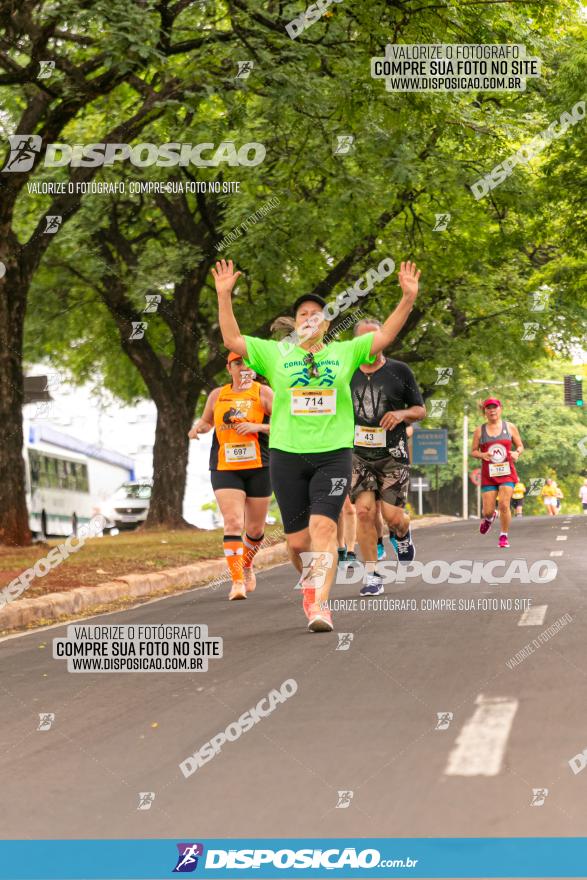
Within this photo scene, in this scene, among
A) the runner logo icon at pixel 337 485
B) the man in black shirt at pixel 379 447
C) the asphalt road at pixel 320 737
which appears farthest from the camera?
the man in black shirt at pixel 379 447

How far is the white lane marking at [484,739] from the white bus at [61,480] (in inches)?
1263

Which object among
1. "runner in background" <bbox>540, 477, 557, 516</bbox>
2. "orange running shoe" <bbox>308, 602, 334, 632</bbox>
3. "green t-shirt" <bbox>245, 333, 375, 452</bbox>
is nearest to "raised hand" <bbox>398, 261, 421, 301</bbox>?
"green t-shirt" <bbox>245, 333, 375, 452</bbox>

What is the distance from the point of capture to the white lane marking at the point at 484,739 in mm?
5211

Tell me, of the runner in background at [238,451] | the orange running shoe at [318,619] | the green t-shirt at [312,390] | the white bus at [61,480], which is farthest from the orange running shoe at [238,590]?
the white bus at [61,480]

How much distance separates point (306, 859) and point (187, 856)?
1.18 ft

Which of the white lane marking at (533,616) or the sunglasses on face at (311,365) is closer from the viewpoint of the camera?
the sunglasses on face at (311,365)

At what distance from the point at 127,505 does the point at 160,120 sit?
1114 inches

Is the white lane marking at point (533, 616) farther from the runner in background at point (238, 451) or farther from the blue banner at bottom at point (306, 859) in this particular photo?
the blue banner at bottom at point (306, 859)

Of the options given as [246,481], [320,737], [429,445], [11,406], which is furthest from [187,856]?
[429,445]

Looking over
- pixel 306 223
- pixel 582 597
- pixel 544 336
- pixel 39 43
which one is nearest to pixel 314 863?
pixel 582 597

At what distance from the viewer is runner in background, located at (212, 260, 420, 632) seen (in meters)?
8.87

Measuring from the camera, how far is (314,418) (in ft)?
29.3

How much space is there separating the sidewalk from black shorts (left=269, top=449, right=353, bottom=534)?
2.80 metres

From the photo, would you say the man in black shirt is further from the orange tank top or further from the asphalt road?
the asphalt road
